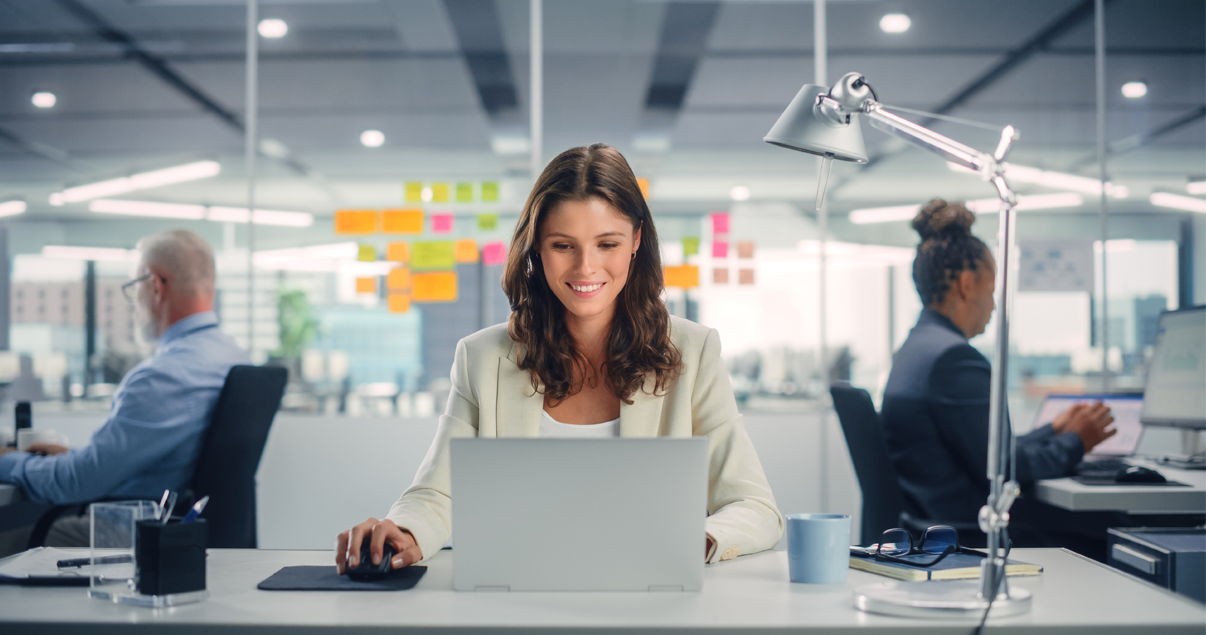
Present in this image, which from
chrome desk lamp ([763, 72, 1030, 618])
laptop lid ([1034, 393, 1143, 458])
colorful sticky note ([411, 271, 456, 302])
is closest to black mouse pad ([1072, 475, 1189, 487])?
laptop lid ([1034, 393, 1143, 458])

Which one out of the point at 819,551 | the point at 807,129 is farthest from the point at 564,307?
the point at 819,551

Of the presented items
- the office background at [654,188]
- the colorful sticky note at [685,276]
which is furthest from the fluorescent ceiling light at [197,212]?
the colorful sticky note at [685,276]

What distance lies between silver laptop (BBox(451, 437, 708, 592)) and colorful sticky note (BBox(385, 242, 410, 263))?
2.84m

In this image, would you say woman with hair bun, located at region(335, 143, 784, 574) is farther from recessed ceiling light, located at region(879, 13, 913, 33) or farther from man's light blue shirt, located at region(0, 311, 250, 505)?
recessed ceiling light, located at region(879, 13, 913, 33)

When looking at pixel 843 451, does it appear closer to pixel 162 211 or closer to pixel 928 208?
pixel 928 208

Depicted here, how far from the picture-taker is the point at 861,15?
3.79 m

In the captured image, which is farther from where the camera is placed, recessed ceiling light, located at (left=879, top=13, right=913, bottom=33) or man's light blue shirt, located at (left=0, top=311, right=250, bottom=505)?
recessed ceiling light, located at (left=879, top=13, right=913, bottom=33)

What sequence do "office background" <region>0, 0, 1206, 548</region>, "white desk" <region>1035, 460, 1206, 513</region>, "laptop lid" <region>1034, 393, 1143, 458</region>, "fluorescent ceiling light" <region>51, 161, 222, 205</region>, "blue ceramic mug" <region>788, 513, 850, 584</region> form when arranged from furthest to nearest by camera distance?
"fluorescent ceiling light" <region>51, 161, 222, 205</region> → "office background" <region>0, 0, 1206, 548</region> → "laptop lid" <region>1034, 393, 1143, 458</region> → "white desk" <region>1035, 460, 1206, 513</region> → "blue ceramic mug" <region>788, 513, 850, 584</region>

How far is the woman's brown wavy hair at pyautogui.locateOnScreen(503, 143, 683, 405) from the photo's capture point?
1664 millimetres

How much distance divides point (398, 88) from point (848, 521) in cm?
328

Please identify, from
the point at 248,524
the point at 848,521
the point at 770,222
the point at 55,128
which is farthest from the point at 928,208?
the point at 55,128

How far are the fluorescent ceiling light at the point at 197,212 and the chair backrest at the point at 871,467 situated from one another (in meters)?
2.63

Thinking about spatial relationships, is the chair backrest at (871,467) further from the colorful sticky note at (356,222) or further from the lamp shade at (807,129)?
the colorful sticky note at (356,222)

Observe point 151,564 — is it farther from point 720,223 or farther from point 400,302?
point 720,223
